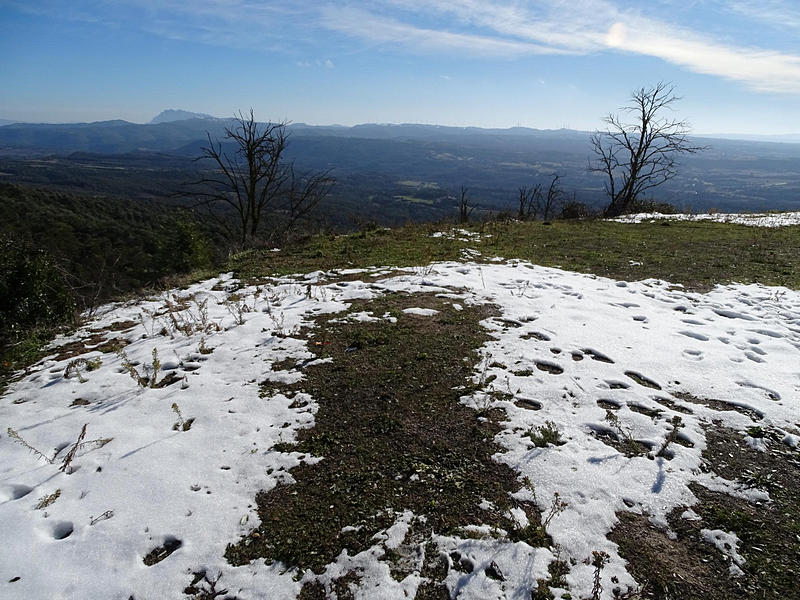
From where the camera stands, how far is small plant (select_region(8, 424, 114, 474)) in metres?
3.58

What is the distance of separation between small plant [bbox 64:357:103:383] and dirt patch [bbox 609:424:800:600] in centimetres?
625

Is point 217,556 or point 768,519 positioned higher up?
point 768,519

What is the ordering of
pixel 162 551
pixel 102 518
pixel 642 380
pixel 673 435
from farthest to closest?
pixel 642 380
pixel 673 435
pixel 102 518
pixel 162 551

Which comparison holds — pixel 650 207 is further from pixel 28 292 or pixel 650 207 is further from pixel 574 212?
pixel 28 292

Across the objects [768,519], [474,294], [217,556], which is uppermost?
[474,294]

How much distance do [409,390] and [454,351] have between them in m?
1.16

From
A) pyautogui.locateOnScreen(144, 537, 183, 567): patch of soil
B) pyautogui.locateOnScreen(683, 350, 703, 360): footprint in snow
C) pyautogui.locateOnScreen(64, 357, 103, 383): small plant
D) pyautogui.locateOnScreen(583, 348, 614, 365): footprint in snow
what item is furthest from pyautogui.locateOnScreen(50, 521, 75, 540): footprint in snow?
pyautogui.locateOnScreen(683, 350, 703, 360): footprint in snow

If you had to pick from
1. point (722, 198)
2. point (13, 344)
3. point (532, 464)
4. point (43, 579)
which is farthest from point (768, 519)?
point (722, 198)

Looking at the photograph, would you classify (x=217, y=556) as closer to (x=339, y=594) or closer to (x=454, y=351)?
(x=339, y=594)

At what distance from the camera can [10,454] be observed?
147 inches

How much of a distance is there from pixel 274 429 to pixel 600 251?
11951 millimetres

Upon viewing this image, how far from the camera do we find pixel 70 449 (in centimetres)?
384

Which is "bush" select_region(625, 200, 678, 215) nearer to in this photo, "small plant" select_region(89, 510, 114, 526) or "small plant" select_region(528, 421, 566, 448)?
"small plant" select_region(528, 421, 566, 448)

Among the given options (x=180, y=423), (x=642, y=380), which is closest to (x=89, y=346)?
(x=180, y=423)
